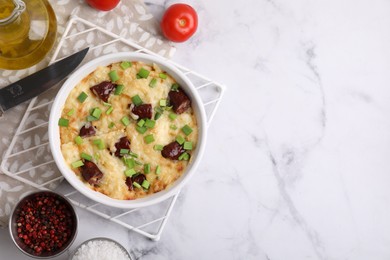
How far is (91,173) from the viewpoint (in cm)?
285

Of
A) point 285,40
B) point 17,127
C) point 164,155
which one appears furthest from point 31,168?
point 285,40

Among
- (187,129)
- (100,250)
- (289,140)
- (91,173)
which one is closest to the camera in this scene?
(91,173)

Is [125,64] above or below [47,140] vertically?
above

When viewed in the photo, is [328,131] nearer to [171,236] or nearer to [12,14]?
[171,236]

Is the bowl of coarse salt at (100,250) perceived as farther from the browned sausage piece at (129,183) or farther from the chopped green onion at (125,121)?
the chopped green onion at (125,121)

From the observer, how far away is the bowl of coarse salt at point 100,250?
10.0 feet

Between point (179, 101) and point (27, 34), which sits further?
point (27, 34)

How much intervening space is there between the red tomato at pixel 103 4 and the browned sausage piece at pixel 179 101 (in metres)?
0.61

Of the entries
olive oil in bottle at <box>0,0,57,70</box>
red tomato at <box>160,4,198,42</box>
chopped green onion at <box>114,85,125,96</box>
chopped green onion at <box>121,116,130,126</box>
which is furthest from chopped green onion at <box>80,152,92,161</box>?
red tomato at <box>160,4,198,42</box>

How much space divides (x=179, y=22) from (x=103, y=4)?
16.6 inches

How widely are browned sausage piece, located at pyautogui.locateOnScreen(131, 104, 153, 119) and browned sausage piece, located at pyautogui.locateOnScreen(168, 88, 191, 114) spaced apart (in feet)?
0.41

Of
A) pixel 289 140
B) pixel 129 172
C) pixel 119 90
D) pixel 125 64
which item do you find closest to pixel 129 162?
pixel 129 172

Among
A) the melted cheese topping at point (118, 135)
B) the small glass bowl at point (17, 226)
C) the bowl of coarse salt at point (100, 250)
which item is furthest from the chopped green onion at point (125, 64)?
the bowl of coarse salt at point (100, 250)

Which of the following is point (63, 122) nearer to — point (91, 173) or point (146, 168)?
point (91, 173)
